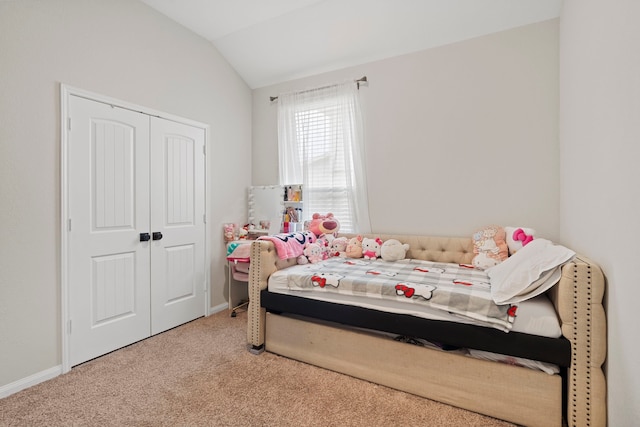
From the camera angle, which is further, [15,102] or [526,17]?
[526,17]

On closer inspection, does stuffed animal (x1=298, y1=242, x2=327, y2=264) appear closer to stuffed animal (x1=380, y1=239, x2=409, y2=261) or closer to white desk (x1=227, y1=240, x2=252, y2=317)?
stuffed animal (x1=380, y1=239, x2=409, y2=261)

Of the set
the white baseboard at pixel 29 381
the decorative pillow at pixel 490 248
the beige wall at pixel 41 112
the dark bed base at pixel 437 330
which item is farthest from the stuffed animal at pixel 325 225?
the white baseboard at pixel 29 381

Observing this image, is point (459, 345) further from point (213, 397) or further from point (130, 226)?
point (130, 226)

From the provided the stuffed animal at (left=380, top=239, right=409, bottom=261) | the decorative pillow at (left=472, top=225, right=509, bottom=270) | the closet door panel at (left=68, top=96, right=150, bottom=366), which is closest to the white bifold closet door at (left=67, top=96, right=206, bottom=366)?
the closet door panel at (left=68, top=96, right=150, bottom=366)

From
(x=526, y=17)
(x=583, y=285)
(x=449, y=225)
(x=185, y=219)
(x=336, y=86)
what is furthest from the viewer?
(x=336, y=86)

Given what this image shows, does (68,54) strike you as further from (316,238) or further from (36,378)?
(316,238)

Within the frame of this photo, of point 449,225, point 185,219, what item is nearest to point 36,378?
A: point 185,219

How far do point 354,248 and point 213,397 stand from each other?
1674 millimetres

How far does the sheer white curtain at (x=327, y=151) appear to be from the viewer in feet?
10.5

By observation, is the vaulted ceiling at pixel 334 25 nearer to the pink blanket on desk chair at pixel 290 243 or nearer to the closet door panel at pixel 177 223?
the closet door panel at pixel 177 223

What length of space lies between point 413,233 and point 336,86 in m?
1.78

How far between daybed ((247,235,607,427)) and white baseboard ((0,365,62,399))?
1302mm

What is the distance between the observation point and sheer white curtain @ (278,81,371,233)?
321cm

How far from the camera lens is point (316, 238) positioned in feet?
10.2
